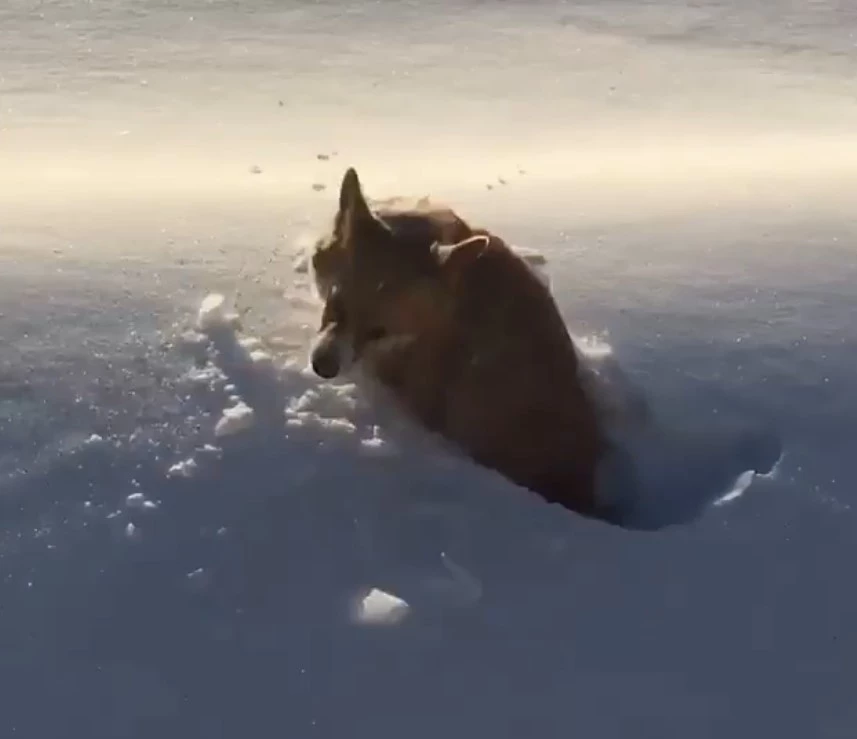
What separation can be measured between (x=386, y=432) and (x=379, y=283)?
16.2 inches

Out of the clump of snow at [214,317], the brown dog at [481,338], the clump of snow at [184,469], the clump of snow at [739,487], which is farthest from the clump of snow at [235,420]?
the clump of snow at [739,487]

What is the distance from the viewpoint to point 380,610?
2.65 metres

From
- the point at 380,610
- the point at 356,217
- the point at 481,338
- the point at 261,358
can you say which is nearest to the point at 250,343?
the point at 261,358

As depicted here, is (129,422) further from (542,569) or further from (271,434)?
(542,569)

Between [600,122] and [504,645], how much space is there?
3092 millimetres

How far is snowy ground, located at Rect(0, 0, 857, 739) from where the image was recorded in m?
2.54

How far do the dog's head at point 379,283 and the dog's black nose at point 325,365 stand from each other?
0.08 metres

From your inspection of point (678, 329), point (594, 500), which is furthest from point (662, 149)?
point (594, 500)

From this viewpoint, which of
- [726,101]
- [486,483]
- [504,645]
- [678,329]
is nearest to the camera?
[504,645]

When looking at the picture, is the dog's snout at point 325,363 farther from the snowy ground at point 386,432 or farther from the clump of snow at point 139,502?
the clump of snow at point 139,502

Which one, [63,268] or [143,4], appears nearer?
[63,268]

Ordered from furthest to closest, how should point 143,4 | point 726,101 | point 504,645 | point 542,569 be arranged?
point 143,4
point 726,101
point 542,569
point 504,645

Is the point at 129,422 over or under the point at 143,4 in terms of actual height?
under

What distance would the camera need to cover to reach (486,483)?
3.08 meters
